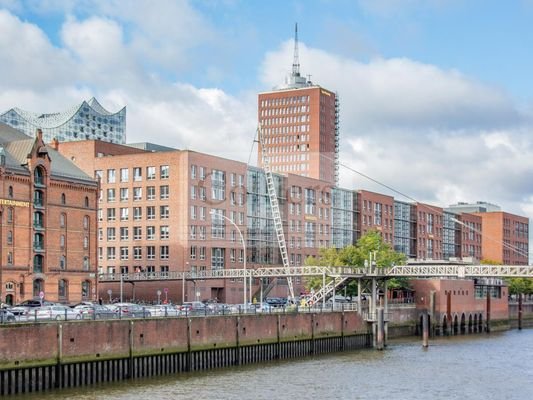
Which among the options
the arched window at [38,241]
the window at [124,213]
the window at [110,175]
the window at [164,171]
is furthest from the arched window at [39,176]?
the window at [110,175]

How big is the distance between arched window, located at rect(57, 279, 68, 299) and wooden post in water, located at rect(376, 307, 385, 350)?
3531 cm

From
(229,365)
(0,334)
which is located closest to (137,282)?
(229,365)

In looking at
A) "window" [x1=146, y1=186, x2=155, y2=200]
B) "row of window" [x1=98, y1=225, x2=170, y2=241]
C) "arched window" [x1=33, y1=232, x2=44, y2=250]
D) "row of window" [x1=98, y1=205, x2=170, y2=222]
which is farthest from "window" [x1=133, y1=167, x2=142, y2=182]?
"arched window" [x1=33, y1=232, x2=44, y2=250]

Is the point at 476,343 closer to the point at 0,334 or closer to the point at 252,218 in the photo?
the point at 252,218

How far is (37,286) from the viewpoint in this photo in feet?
346

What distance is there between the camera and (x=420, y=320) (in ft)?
412

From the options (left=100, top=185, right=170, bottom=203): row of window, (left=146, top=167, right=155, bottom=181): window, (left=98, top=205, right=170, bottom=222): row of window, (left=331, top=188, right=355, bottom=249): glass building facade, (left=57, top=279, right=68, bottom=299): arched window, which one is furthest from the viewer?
(left=331, top=188, right=355, bottom=249): glass building facade

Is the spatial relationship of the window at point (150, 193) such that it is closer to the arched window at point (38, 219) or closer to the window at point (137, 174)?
the window at point (137, 174)

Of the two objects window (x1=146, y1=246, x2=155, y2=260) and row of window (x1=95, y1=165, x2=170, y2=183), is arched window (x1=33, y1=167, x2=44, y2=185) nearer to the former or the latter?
row of window (x1=95, y1=165, x2=170, y2=183)

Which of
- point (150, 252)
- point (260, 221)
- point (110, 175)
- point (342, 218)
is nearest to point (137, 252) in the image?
point (150, 252)

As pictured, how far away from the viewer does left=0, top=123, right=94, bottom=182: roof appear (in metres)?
103

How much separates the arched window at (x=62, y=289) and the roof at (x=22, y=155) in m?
11.9

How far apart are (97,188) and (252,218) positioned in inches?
1739

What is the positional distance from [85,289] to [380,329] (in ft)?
118
